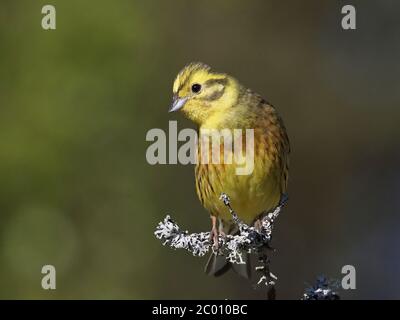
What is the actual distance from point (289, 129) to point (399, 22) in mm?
1732

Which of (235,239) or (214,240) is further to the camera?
(214,240)

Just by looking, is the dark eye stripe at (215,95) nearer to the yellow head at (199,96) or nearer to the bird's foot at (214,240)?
the yellow head at (199,96)

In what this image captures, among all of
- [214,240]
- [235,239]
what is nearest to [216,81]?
[214,240]

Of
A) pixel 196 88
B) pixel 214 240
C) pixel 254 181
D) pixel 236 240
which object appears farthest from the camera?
pixel 196 88

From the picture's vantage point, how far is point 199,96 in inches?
228

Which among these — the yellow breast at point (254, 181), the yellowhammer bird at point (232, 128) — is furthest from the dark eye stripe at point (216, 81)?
the yellow breast at point (254, 181)

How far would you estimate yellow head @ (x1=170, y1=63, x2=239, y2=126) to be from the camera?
5.79m

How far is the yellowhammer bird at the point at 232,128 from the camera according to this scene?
574 centimetres

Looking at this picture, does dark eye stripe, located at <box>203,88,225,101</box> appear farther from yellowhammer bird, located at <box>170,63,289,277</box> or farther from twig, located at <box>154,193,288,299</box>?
twig, located at <box>154,193,288,299</box>

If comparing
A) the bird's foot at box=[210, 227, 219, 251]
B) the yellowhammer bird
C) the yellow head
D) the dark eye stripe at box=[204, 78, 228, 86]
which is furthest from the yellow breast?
the bird's foot at box=[210, 227, 219, 251]

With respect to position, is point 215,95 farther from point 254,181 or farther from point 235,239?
point 235,239

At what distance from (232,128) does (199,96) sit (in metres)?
0.29

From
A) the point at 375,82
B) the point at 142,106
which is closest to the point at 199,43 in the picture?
the point at 142,106

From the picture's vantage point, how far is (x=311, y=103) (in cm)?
896
